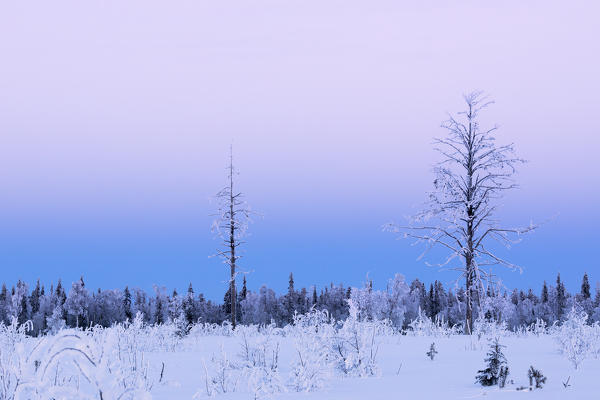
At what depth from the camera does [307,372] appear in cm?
645

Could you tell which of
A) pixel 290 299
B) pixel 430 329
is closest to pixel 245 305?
pixel 290 299

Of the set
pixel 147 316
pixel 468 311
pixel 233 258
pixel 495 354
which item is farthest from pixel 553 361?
pixel 147 316

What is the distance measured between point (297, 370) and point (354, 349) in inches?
66.0

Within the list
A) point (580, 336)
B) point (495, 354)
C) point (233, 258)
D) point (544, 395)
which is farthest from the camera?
point (233, 258)

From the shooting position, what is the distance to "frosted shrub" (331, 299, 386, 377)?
25.0 feet

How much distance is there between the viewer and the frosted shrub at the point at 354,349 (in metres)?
7.61

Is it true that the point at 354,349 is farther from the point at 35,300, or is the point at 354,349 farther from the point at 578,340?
the point at 35,300

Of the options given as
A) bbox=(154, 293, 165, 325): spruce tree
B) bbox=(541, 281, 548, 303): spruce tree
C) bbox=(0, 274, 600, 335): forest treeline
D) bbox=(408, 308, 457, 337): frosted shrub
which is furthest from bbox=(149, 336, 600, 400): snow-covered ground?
bbox=(541, 281, 548, 303): spruce tree

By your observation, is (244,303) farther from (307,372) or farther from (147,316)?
(307,372)

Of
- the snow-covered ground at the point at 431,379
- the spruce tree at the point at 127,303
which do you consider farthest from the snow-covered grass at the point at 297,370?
the spruce tree at the point at 127,303

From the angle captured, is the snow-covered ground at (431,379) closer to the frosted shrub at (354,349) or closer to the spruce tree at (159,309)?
the frosted shrub at (354,349)

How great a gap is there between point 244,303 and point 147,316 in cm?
2322

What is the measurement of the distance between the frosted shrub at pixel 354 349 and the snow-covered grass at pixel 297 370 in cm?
2

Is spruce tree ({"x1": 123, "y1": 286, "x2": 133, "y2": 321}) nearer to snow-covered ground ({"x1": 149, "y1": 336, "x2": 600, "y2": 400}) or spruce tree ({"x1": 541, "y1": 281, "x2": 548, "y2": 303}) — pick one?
spruce tree ({"x1": 541, "y1": 281, "x2": 548, "y2": 303})
